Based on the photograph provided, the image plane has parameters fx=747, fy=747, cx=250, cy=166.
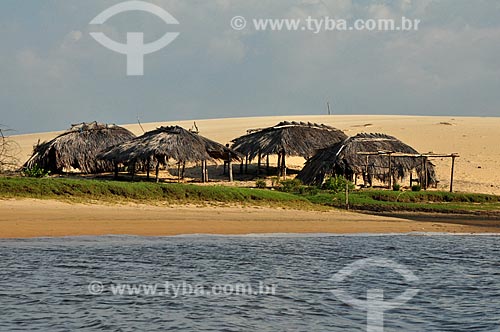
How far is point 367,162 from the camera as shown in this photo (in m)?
28.5

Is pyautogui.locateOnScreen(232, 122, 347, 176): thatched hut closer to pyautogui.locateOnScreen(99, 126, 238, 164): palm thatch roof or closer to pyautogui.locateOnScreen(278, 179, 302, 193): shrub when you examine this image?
pyautogui.locateOnScreen(99, 126, 238, 164): palm thatch roof

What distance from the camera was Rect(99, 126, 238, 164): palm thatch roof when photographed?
28812 mm

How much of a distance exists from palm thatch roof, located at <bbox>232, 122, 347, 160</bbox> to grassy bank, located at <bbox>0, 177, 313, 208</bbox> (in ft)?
30.8

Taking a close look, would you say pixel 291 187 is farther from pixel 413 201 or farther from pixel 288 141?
pixel 288 141

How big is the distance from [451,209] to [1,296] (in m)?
15.7

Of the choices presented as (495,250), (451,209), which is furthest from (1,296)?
(451,209)

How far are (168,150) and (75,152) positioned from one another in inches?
230

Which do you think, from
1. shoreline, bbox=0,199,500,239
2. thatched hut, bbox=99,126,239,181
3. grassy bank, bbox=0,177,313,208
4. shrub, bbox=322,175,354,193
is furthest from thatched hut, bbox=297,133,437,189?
shoreline, bbox=0,199,500,239

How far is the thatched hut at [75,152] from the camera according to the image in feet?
106

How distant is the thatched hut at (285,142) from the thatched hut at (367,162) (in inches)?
78.5

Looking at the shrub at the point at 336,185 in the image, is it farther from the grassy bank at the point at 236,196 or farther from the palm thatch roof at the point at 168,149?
the palm thatch roof at the point at 168,149

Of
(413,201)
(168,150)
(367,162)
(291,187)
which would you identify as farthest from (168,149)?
(413,201)

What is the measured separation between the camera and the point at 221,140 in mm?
47594

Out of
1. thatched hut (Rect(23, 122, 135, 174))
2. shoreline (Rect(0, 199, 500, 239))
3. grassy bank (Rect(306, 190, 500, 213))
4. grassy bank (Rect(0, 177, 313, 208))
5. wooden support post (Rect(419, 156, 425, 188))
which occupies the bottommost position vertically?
shoreline (Rect(0, 199, 500, 239))
